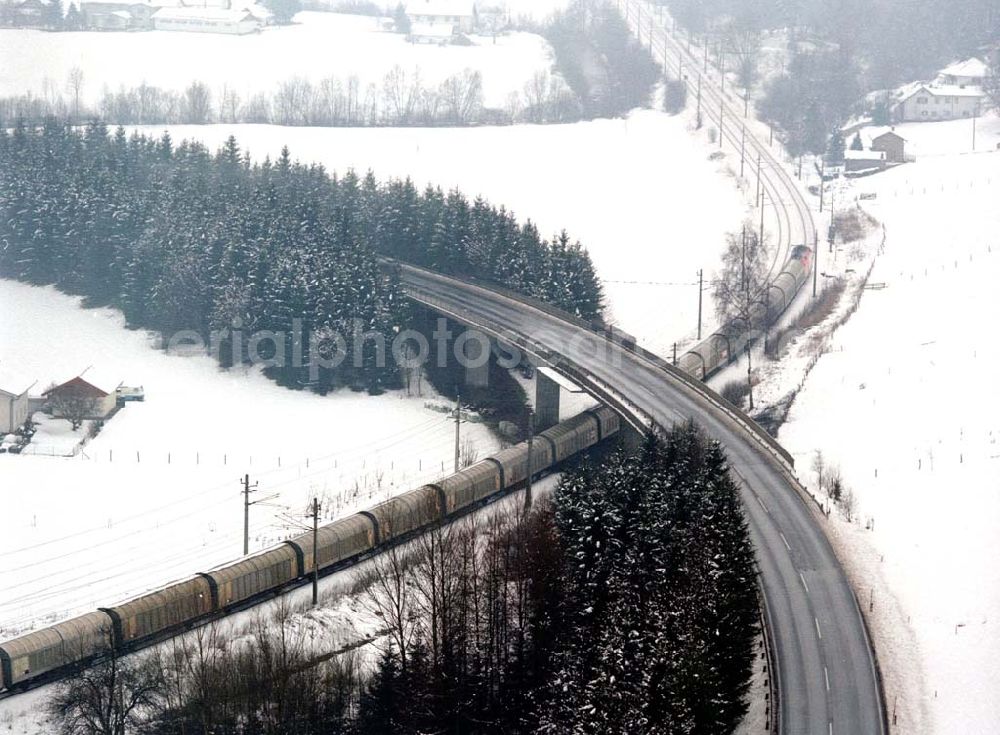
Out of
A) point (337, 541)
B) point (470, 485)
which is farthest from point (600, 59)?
point (337, 541)

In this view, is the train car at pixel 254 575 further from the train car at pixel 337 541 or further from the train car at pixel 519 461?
the train car at pixel 519 461

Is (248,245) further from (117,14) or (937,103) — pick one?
(117,14)

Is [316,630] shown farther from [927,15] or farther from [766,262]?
[927,15]

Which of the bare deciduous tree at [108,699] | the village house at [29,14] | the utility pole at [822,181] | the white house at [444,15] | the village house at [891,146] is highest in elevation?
the white house at [444,15]

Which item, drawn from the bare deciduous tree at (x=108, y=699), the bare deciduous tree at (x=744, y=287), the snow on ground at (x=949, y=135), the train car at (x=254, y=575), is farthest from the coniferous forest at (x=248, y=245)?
the snow on ground at (x=949, y=135)

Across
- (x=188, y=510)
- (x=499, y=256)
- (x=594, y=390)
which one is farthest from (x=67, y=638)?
(x=499, y=256)

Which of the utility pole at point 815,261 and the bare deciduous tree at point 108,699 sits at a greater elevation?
the utility pole at point 815,261
